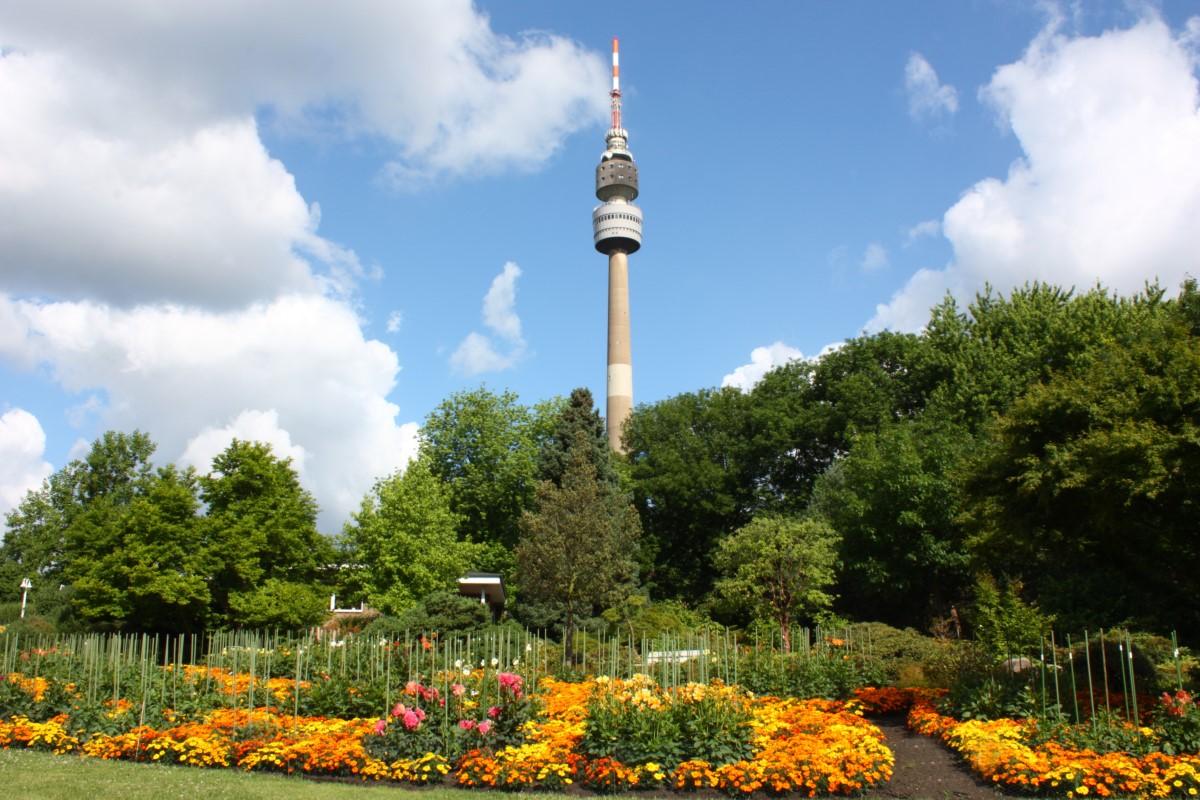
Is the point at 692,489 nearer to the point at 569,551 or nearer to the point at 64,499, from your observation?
the point at 569,551

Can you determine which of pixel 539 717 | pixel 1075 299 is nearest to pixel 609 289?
pixel 1075 299

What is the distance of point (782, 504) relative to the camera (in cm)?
4262

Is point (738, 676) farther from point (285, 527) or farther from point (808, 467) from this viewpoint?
point (808, 467)

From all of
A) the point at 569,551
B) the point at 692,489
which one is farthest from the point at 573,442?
the point at 569,551

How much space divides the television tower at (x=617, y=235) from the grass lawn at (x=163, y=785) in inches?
1860

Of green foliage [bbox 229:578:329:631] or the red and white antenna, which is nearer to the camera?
green foliage [bbox 229:578:329:631]

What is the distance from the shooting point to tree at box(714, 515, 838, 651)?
88.2ft

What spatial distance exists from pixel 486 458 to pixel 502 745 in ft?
114

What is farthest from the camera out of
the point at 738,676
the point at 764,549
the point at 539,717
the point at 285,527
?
the point at 285,527

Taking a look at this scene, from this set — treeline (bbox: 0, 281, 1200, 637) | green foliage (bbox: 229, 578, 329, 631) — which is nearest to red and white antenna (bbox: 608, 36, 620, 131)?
treeline (bbox: 0, 281, 1200, 637)

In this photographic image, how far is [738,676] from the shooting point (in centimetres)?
1562

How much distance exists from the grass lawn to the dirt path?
13.3 feet

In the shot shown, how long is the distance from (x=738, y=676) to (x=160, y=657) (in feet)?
69.7

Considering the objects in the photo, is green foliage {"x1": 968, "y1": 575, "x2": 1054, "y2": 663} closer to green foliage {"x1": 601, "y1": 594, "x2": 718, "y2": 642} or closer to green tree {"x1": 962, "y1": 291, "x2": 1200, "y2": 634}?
green tree {"x1": 962, "y1": 291, "x2": 1200, "y2": 634}
